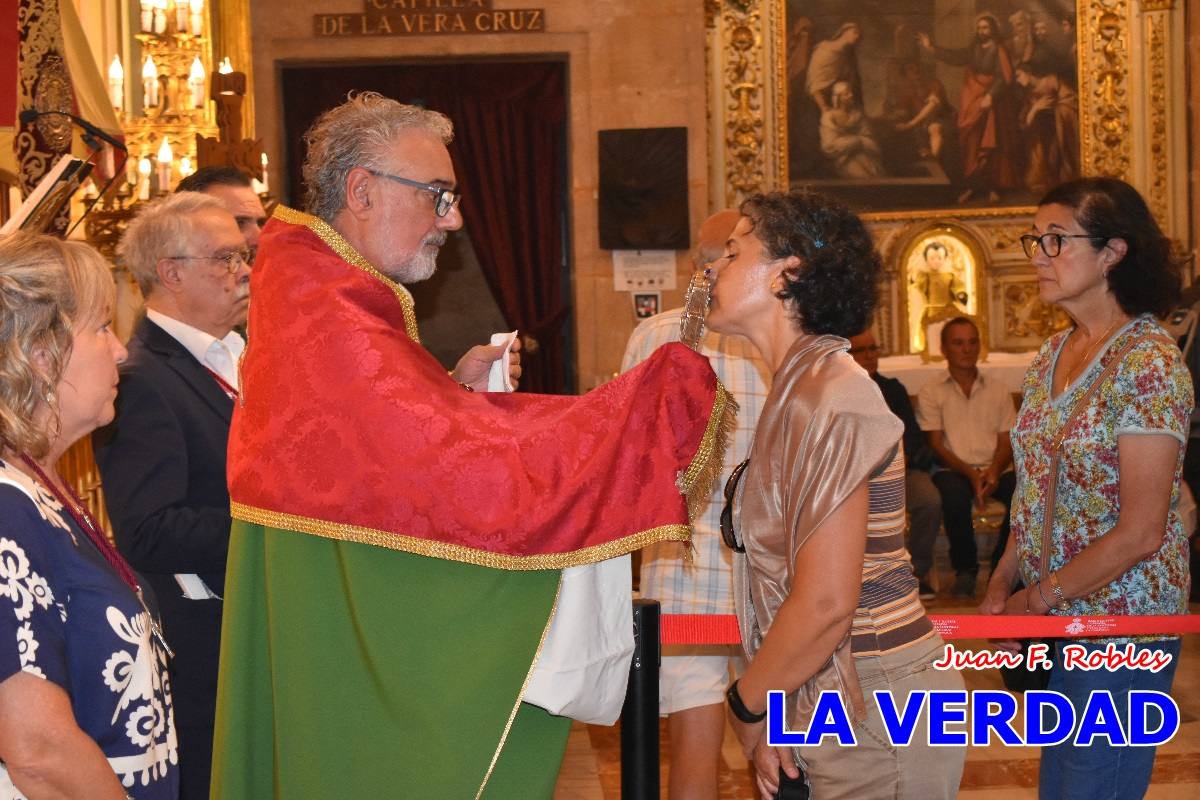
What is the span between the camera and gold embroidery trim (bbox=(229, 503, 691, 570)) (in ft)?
8.24

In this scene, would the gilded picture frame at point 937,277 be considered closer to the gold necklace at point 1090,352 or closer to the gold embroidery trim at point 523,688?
the gold necklace at point 1090,352

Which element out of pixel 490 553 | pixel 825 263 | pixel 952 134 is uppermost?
pixel 952 134

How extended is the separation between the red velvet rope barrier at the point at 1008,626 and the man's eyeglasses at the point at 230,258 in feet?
4.77

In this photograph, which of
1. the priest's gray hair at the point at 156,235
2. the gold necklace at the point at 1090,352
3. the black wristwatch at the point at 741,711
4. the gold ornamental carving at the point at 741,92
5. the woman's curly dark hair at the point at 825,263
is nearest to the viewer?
the black wristwatch at the point at 741,711

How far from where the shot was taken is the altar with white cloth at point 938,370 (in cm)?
1012

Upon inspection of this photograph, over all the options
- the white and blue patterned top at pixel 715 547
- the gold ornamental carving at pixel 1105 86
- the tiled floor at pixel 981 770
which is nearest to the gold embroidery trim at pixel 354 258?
the white and blue patterned top at pixel 715 547

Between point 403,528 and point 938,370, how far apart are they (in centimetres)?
820

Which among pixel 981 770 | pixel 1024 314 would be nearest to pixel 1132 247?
pixel 981 770

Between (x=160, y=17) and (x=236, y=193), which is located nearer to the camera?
(x=236, y=193)

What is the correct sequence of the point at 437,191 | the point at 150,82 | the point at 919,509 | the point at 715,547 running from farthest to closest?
the point at 919,509 → the point at 150,82 → the point at 715,547 → the point at 437,191

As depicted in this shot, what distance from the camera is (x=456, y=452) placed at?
2.47 meters

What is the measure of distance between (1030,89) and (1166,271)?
9.35 metres

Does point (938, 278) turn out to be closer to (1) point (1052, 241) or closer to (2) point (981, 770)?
(2) point (981, 770)

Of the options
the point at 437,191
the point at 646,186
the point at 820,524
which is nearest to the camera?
the point at 820,524
